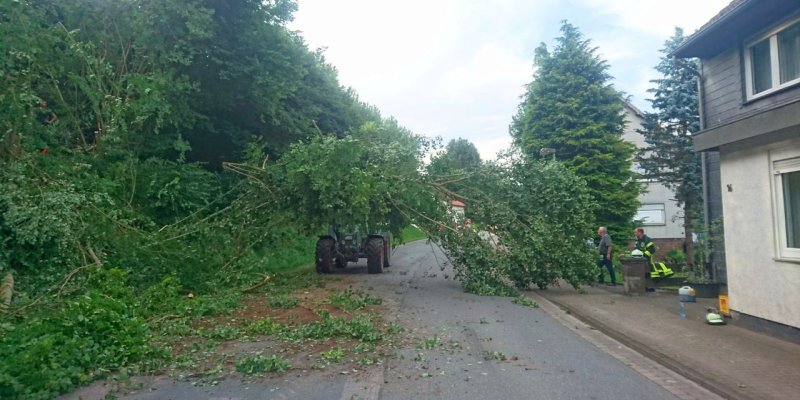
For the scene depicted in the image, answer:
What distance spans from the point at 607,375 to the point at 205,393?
14.5ft

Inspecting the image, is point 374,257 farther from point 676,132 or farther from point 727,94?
point 676,132

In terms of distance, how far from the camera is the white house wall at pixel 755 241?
8.99m

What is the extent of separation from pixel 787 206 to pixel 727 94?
12.8 feet

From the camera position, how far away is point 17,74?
43.4 feet

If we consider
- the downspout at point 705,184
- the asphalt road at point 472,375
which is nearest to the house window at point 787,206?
the asphalt road at point 472,375

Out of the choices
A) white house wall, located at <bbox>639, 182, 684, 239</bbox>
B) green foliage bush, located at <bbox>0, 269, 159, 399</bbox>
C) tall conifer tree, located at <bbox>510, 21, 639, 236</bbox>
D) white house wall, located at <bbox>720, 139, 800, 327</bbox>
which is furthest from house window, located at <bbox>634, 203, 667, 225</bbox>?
green foliage bush, located at <bbox>0, 269, 159, 399</bbox>

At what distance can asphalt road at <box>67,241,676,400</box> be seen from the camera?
6.33 meters

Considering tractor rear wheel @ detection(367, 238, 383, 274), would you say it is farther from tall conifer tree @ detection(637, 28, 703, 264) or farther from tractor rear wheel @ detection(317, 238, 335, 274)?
tall conifer tree @ detection(637, 28, 703, 264)

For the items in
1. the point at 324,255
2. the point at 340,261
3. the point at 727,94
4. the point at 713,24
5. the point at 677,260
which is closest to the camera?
the point at 713,24

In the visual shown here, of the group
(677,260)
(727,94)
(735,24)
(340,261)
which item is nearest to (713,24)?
(735,24)

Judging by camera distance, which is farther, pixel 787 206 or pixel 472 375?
pixel 787 206

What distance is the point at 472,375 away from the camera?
7.09 metres

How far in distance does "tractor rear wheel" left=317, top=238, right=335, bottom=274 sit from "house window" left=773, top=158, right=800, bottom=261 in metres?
12.8

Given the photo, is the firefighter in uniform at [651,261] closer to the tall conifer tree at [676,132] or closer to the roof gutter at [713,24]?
the roof gutter at [713,24]
